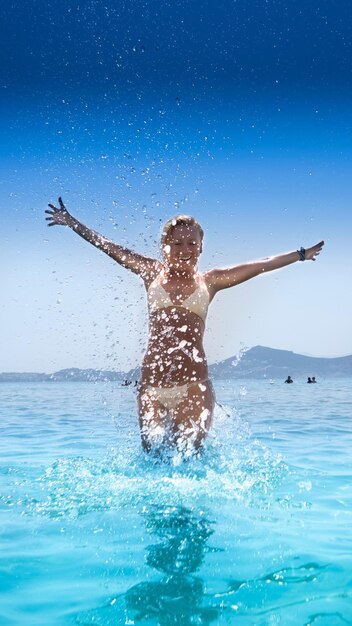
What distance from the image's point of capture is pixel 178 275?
5590 mm

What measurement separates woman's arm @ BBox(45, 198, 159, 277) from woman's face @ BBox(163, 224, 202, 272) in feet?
0.77

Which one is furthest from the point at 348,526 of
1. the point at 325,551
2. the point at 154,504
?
the point at 154,504

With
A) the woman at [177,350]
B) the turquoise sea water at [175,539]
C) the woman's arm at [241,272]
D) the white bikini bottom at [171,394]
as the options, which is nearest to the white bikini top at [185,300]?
the woman at [177,350]

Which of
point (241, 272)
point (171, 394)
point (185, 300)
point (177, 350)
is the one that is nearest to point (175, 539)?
point (171, 394)

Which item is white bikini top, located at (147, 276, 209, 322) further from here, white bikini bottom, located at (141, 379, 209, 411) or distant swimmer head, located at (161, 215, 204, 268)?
white bikini bottom, located at (141, 379, 209, 411)

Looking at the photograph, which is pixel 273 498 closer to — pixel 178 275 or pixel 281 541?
pixel 281 541

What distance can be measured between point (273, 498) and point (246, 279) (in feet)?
7.11

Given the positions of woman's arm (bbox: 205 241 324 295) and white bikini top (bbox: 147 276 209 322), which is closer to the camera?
white bikini top (bbox: 147 276 209 322)

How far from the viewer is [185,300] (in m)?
5.48

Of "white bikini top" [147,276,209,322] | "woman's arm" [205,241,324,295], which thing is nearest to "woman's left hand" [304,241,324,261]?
"woman's arm" [205,241,324,295]

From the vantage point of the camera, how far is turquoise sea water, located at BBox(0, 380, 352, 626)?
8.75ft

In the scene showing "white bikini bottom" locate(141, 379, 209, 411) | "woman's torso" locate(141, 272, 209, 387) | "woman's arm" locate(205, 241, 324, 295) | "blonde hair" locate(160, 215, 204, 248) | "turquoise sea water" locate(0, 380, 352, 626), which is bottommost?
"turquoise sea water" locate(0, 380, 352, 626)

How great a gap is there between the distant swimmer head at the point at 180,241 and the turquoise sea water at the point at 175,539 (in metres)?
1.65

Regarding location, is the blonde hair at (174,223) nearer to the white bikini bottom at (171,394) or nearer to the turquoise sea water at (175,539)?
the white bikini bottom at (171,394)
